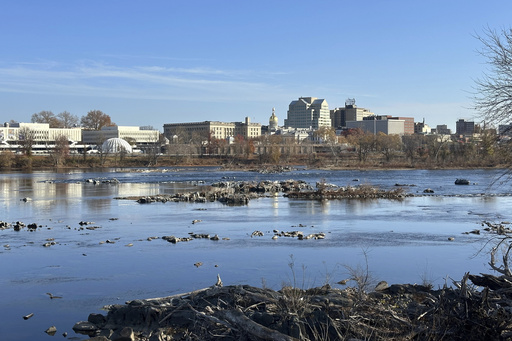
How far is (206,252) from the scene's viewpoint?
20.6m

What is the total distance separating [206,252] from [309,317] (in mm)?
10496

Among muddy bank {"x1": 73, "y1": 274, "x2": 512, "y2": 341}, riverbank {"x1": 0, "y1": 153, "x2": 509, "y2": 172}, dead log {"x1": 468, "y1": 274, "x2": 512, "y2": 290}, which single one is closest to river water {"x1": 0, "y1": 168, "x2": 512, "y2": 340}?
muddy bank {"x1": 73, "y1": 274, "x2": 512, "y2": 341}

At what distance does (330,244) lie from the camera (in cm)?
2200

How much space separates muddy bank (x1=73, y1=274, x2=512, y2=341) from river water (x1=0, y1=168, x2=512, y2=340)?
0.92 metres

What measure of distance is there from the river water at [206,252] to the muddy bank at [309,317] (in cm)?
92

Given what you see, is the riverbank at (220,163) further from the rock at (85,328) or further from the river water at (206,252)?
the rock at (85,328)

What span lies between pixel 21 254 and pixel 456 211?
2305 cm

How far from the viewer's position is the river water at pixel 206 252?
597 inches

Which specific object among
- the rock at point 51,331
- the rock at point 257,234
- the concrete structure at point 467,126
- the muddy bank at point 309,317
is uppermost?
the concrete structure at point 467,126

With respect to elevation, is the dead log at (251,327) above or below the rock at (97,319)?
above

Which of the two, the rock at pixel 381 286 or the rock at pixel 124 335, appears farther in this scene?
the rock at pixel 381 286

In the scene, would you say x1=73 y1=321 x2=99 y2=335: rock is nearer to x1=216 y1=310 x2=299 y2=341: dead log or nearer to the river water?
the river water

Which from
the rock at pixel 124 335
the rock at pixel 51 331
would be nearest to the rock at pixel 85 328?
the rock at pixel 51 331

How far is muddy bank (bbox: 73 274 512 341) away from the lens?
9.71 metres
